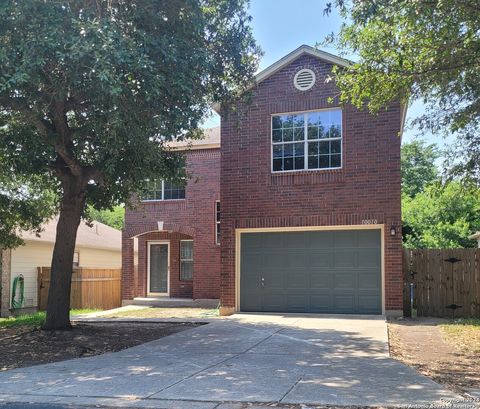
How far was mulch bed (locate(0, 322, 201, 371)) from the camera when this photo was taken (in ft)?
32.7

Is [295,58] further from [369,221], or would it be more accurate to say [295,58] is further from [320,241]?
[320,241]

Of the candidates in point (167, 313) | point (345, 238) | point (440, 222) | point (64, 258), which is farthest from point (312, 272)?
point (440, 222)

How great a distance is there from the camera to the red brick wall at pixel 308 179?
14758 mm

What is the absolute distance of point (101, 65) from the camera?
811 cm

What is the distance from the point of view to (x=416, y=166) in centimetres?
4834

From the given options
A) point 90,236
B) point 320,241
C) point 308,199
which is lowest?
point 320,241

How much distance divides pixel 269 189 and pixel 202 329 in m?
4.77

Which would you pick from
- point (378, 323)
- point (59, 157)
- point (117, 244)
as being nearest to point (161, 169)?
point (59, 157)

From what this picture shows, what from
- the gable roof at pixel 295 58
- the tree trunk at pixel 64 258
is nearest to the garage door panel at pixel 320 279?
the gable roof at pixel 295 58

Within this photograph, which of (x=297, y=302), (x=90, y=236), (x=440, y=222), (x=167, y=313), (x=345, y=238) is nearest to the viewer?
(x=345, y=238)

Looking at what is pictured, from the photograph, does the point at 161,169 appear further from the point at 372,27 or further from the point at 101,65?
the point at 372,27

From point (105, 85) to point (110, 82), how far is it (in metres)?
0.36

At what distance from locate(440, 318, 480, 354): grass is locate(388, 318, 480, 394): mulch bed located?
0.14 m

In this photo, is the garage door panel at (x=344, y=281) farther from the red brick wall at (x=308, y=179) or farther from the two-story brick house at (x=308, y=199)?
the red brick wall at (x=308, y=179)
